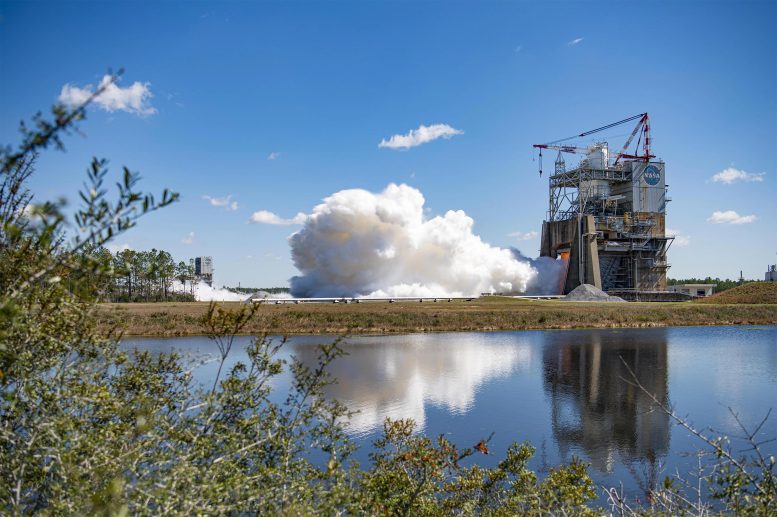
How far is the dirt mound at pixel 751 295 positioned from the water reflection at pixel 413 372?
43.5 metres

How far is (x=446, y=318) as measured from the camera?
48.4 metres

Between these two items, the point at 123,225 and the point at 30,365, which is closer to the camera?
the point at 123,225

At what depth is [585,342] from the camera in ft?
124

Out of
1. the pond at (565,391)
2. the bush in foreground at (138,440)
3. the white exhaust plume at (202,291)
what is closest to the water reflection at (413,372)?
the pond at (565,391)

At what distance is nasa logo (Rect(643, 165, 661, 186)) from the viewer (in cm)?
7550

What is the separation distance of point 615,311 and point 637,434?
38867mm

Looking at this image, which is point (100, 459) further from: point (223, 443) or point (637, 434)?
point (637, 434)

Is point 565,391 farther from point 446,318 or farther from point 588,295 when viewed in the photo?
point 588,295

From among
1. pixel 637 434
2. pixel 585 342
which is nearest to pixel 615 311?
pixel 585 342

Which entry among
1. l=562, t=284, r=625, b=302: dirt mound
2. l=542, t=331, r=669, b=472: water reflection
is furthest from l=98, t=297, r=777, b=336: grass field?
l=542, t=331, r=669, b=472: water reflection

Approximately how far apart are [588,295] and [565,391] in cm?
4693

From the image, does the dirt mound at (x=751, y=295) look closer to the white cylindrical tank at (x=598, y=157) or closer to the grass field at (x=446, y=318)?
the grass field at (x=446, y=318)

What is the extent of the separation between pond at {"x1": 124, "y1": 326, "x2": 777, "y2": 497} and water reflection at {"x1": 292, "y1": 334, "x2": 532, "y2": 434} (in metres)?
0.07

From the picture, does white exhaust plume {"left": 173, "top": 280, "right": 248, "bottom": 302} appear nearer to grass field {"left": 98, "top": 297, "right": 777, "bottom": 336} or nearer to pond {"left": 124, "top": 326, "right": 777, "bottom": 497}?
grass field {"left": 98, "top": 297, "right": 777, "bottom": 336}
